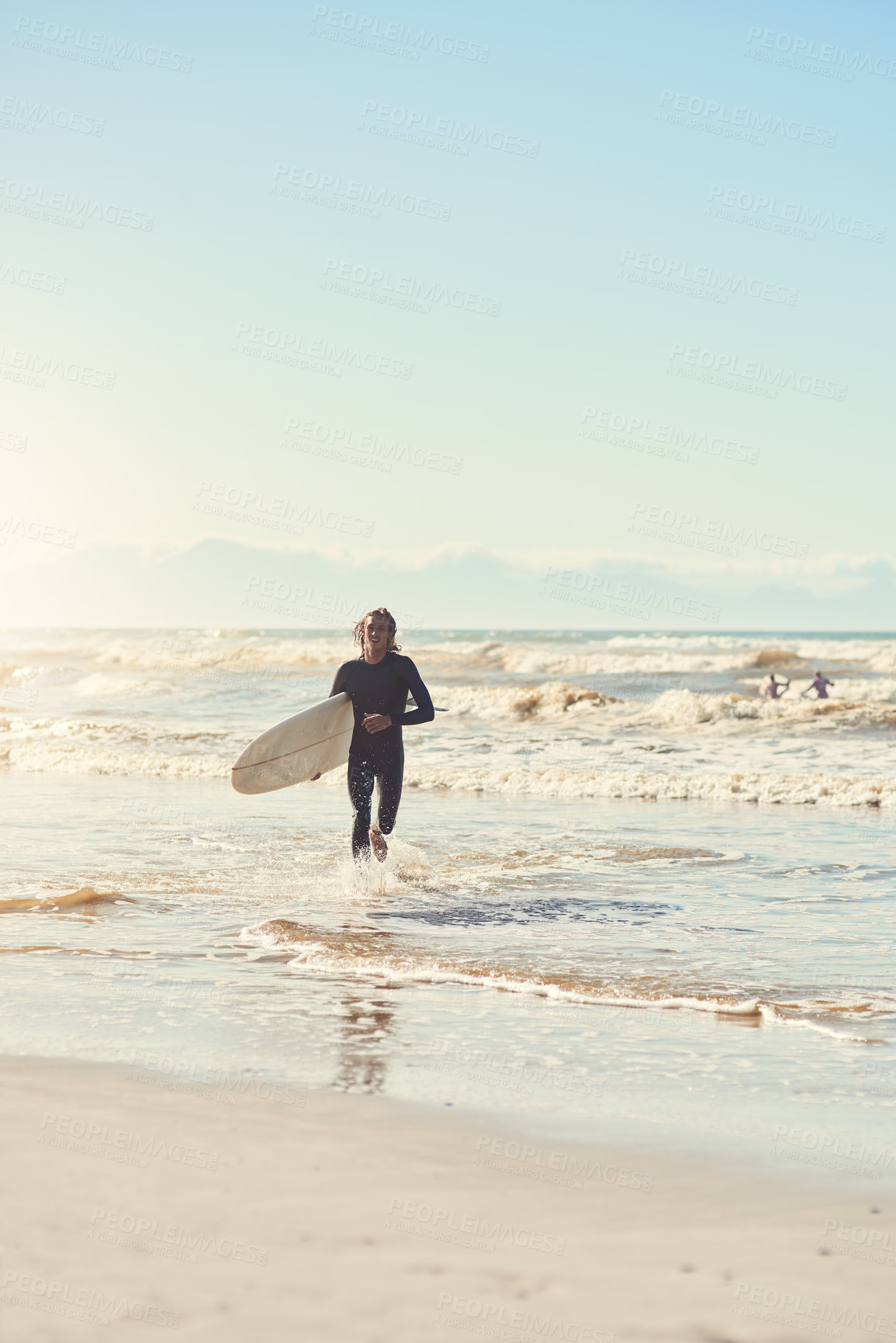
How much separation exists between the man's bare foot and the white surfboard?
0.99m

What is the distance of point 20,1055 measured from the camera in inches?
154

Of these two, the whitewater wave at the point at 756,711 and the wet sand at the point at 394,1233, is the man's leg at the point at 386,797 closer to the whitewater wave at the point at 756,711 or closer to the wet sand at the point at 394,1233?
the wet sand at the point at 394,1233

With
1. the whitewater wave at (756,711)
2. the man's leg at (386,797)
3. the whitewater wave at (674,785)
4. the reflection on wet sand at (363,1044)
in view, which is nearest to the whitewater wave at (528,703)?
the whitewater wave at (756,711)

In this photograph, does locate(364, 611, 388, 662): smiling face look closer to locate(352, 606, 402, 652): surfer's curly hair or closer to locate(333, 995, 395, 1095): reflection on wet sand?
locate(352, 606, 402, 652): surfer's curly hair

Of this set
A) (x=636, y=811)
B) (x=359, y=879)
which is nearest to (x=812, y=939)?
(x=359, y=879)

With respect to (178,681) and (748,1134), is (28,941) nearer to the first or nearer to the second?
(748,1134)

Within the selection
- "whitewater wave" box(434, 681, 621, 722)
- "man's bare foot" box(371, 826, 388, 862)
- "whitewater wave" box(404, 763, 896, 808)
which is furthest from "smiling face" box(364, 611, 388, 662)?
"whitewater wave" box(434, 681, 621, 722)

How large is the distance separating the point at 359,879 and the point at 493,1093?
13.2ft

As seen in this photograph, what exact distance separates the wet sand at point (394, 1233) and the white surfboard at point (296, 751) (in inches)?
199

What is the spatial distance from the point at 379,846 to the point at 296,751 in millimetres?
1403

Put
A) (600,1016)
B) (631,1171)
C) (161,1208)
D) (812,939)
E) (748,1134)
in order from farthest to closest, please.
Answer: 1. (812,939)
2. (600,1016)
3. (748,1134)
4. (631,1171)
5. (161,1208)

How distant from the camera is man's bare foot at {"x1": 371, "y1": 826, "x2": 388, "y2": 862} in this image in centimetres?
766

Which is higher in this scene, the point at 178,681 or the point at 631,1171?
the point at 178,681

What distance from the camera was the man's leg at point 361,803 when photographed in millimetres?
7723
